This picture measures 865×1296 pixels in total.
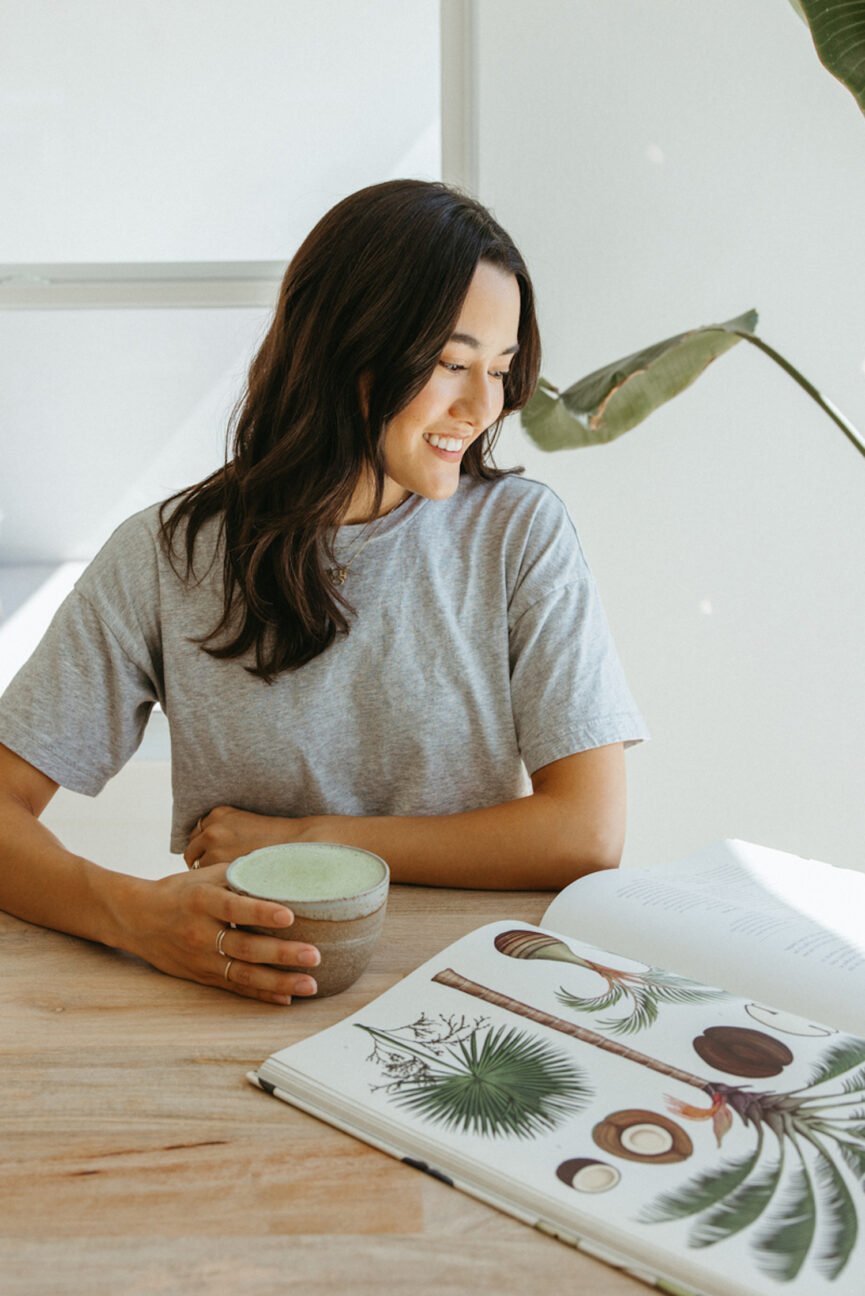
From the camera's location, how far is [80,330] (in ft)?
6.90

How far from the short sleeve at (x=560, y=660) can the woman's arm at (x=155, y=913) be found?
0.43 m

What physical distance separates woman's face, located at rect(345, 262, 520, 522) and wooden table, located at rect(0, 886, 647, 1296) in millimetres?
634

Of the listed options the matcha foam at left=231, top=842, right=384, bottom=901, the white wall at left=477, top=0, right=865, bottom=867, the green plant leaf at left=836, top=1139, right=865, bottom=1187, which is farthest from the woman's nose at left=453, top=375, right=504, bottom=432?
the green plant leaf at left=836, top=1139, right=865, bottom=1187

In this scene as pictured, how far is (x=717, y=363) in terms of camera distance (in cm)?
194

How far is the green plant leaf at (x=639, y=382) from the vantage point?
0.99 meters

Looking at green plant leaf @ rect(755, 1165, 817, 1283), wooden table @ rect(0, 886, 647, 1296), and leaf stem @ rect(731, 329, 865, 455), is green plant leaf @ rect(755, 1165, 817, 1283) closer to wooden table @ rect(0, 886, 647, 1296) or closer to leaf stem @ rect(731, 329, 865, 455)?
wooden table @ rect(0, 886, 647, 1296)

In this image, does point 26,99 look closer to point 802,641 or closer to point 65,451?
point 65,451

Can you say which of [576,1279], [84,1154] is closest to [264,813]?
[84,1154]

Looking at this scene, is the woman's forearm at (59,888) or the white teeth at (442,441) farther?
the white teeth at (442,441)

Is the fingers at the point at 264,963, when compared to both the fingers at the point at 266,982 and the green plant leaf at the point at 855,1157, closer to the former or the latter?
the fingers at the point at 266,982

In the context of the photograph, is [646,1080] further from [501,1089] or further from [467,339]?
[467,339]

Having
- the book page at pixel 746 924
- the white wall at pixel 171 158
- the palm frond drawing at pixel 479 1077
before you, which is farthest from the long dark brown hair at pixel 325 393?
the white wall at pixel 171 158

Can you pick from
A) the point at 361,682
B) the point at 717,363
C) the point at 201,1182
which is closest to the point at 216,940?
the point at 201,1182

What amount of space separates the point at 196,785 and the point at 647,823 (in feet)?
3.44
